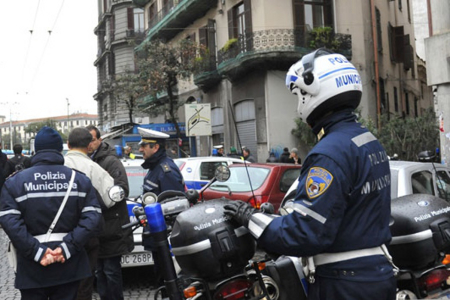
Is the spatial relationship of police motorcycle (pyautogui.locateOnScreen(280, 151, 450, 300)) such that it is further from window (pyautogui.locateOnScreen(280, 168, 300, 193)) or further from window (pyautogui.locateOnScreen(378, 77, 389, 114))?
window (pyautogui.locateOnScreen(378, 77, 389, 114))

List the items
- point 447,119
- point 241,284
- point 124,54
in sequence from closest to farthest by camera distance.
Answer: point 241,284 < point 447,119 < point 124,54

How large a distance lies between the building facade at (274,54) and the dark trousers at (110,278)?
616 inches

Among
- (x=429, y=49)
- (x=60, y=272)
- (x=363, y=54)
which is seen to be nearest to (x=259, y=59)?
(x=363, y=54)

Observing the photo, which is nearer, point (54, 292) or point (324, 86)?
point (324, 86)

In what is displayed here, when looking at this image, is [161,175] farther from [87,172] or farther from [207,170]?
[207,170]

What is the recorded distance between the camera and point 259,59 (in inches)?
832

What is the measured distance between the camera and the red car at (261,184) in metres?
8.33

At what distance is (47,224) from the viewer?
12.2 feet

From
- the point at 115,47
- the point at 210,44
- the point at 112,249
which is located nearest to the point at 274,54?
the point at 210,44

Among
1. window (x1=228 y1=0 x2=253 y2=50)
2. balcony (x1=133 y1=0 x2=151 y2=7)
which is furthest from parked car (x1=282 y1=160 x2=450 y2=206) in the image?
balcony (x1=133 y1=0 x2=151 y2=7)

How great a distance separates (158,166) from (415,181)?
2.71 m

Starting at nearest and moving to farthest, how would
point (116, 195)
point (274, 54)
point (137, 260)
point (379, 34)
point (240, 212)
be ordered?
point (240, 212)
point (116, 195)
point (137, 260)
point (274, 54)
point (379, 34)

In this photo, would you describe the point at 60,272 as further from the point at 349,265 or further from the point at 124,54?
the point at 124,54

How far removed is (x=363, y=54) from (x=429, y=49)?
31.1ft
